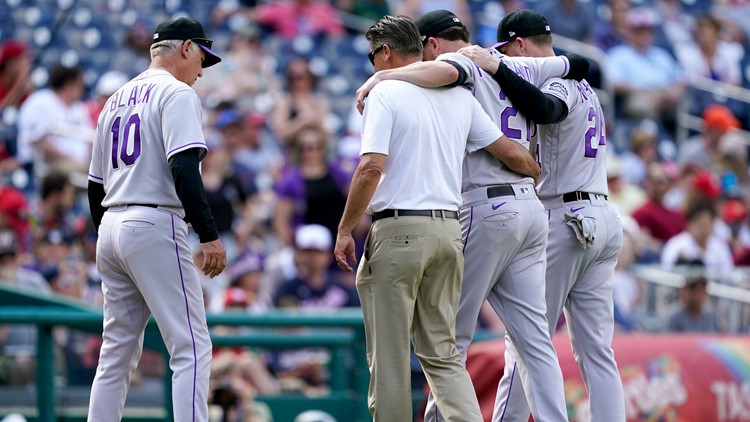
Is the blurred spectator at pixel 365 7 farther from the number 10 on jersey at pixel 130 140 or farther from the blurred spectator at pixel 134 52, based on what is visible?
the number 10 on jersey at pixel 130 140

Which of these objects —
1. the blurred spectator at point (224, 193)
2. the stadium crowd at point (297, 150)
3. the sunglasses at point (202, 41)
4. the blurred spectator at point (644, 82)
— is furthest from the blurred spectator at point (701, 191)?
the sunglasses at point (202, 41)

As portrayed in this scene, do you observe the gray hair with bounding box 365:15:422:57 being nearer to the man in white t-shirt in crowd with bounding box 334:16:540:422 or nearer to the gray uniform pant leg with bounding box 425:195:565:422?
the man in white t-shirt in crowd with bounding box 334:16:540:422

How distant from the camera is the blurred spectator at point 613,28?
1562 centimetres

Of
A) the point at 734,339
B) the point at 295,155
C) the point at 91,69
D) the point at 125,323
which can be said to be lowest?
the point at 734,339

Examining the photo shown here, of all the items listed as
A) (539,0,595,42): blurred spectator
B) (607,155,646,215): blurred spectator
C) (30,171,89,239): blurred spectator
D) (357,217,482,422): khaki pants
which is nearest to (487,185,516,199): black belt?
(357,217,482,422): khaki pants

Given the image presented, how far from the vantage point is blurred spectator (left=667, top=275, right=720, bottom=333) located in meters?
9.79

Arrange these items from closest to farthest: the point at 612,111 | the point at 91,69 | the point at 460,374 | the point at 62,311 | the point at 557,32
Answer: the point at 460,374, the point at 62,311, the point at 91,69, the point at 612,111, the point at 557,32

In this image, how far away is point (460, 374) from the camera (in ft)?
17.7

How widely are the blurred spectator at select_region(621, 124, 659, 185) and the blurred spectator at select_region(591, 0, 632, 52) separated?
2.13 metres

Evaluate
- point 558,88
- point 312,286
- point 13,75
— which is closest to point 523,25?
point 558,88

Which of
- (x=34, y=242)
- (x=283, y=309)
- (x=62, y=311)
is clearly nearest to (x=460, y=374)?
(x=62, y=311)

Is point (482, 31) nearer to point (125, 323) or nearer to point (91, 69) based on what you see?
point (91, 69)

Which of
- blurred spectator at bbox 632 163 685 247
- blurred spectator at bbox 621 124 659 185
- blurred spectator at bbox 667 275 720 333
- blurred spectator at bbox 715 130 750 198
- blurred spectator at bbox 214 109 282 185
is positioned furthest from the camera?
blurred spectator at bbox 715 130 750 198

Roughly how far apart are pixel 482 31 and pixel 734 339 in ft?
24.0
